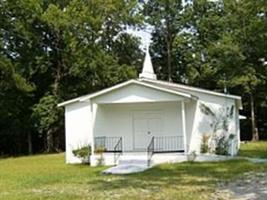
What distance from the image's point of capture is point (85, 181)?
16.0m

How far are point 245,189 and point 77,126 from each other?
14.6 meters

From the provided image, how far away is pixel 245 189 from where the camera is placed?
1295 cm

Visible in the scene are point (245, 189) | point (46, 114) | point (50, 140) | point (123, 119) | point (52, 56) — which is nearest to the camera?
point (245, 189)

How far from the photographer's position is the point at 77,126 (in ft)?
86.3

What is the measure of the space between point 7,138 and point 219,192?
32891 mm

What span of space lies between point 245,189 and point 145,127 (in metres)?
13.7

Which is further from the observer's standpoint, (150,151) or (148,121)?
(148,121)

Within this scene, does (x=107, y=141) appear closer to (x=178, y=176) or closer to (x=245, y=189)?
(x=178, y=176)

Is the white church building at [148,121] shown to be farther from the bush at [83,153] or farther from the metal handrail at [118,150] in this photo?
the bush at [83,153]

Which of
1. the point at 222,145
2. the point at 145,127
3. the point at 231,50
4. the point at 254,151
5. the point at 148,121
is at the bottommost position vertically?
the point at 254,151

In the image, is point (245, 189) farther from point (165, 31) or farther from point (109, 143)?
point (165, 31)

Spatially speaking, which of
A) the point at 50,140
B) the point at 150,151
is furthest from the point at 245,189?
the point at 50,140

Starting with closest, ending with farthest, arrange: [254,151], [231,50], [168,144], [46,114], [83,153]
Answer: [83,153], [168,144], [254,151], [46,114], [231,50]

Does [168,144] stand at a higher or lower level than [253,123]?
lower
